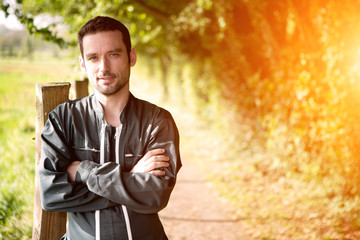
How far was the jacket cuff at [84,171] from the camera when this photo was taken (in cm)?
219

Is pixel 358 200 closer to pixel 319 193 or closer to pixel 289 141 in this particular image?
pixel 319 193

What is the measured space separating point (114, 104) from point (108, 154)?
33cm

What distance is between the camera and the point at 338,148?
5469 millimetres

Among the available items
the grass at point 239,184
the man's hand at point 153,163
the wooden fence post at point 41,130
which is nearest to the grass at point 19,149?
the grass at point 239,184

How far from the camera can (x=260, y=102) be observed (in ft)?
26.1

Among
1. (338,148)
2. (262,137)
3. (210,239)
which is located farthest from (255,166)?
(210,239)

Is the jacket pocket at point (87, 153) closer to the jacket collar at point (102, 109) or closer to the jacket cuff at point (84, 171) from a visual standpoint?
the jacket cuff at point (84, 171)

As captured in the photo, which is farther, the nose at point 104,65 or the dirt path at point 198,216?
the dirt path at point 198,216

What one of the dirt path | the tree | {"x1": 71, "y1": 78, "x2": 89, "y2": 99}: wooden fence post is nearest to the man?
{"x1": 71, "y1": 78, "x2": 89, "y2": 99}: wooden fence post

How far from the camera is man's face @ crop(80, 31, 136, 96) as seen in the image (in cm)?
227

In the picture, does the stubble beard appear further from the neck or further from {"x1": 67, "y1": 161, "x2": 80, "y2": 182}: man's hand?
{"x1": 67, "y1": 161, "x2": 80, "y2": 182}: man's hand

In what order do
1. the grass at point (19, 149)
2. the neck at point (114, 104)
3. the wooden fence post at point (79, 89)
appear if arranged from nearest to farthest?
1. the neck at point (114, 104)
2. the wooden fence post at point (79, 89)
3. the grass at point (19, 149)

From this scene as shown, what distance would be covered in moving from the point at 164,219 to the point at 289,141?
283 centimetres

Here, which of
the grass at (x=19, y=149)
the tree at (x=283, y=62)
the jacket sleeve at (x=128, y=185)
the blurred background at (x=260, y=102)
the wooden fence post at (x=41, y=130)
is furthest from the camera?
the tree at (x=283, y=62)
